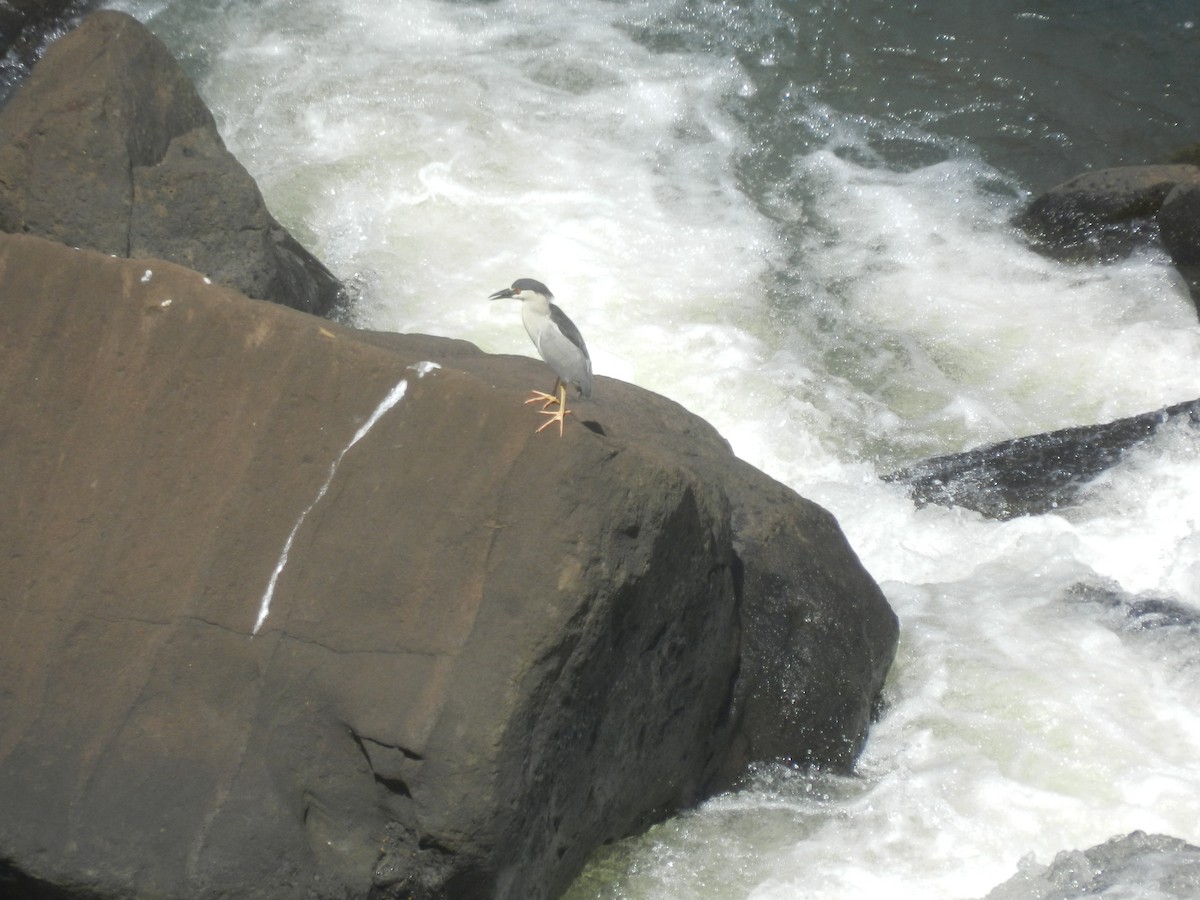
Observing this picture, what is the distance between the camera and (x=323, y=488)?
338 centimetres

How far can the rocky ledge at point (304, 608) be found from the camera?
3.11 meters

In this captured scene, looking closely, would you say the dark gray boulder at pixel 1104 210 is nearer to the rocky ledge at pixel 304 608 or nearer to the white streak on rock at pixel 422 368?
the rocky ledge at pixel 304 608

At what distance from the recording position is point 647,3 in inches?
416

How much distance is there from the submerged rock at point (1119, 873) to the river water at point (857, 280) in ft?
0.56

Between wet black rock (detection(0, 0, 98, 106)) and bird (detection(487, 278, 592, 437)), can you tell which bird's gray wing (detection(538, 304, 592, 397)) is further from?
wet black rock (detection(0, 0, 98, 106))

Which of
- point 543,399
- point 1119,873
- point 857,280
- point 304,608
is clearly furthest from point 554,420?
point 857,280

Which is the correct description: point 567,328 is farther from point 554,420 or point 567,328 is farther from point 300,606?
point 300,606

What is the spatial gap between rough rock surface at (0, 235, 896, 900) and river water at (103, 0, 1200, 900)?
737mm

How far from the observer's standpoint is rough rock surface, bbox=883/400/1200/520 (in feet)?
19.5

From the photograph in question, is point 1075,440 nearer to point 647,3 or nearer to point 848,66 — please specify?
point 848,66

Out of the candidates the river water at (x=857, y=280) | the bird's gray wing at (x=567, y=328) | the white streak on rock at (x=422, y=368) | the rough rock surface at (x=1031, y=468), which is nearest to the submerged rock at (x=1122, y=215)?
the river water at (x=857, y=280)

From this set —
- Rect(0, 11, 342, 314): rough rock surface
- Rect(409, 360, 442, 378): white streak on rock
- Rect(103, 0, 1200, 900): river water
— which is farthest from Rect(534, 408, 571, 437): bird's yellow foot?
Rect(0, 11, 342, 314): rough rock surface

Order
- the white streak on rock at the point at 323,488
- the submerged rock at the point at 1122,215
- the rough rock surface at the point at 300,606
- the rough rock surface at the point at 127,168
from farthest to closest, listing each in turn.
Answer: the submerged rock at the point at 1122,215
the rough rock surface at the point at 127,168
the white streak on rock at the point at 323,488
the rough rock surface at the point at 300,606

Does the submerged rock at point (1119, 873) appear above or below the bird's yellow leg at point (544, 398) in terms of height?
below
